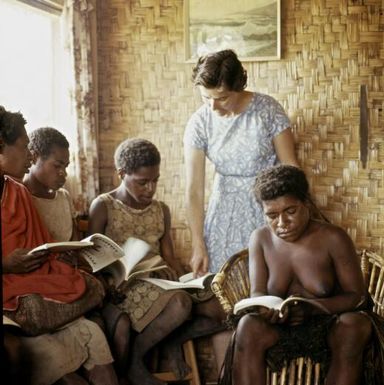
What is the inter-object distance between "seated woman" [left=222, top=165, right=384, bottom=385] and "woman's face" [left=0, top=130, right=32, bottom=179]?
897 mm

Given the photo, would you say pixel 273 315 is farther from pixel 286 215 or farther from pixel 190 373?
pixel 190 373

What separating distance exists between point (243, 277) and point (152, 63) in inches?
62.0

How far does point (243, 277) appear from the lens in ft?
11.6

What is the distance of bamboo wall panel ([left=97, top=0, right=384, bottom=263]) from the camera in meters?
4.40

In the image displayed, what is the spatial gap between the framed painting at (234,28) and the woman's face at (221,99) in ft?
2.05

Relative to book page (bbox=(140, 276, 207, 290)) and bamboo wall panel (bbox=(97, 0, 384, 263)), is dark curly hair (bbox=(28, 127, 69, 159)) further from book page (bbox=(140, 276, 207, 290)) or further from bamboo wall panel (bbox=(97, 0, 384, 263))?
bamboo wall panel (bbox=(97, 0, 384, 263))

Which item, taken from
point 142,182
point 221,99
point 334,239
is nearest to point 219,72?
point 221,99

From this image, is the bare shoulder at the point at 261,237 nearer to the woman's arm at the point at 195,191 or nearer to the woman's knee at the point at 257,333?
the woman's knee at the point at 257,333

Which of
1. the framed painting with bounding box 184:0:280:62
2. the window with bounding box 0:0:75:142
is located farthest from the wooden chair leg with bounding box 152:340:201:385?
the framed painting with bounding box 184:0:280:62

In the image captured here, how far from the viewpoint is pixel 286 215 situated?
3156mm

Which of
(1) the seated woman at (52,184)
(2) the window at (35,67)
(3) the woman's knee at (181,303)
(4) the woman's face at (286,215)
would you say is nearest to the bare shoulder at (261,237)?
(4) the woman's face at (286,215)

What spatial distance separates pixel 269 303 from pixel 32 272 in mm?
879

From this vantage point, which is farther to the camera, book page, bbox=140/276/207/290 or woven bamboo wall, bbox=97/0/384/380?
woven bamboo wall, bbox=97/0/384/380

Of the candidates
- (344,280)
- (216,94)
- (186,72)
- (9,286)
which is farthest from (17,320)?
(186,72)
